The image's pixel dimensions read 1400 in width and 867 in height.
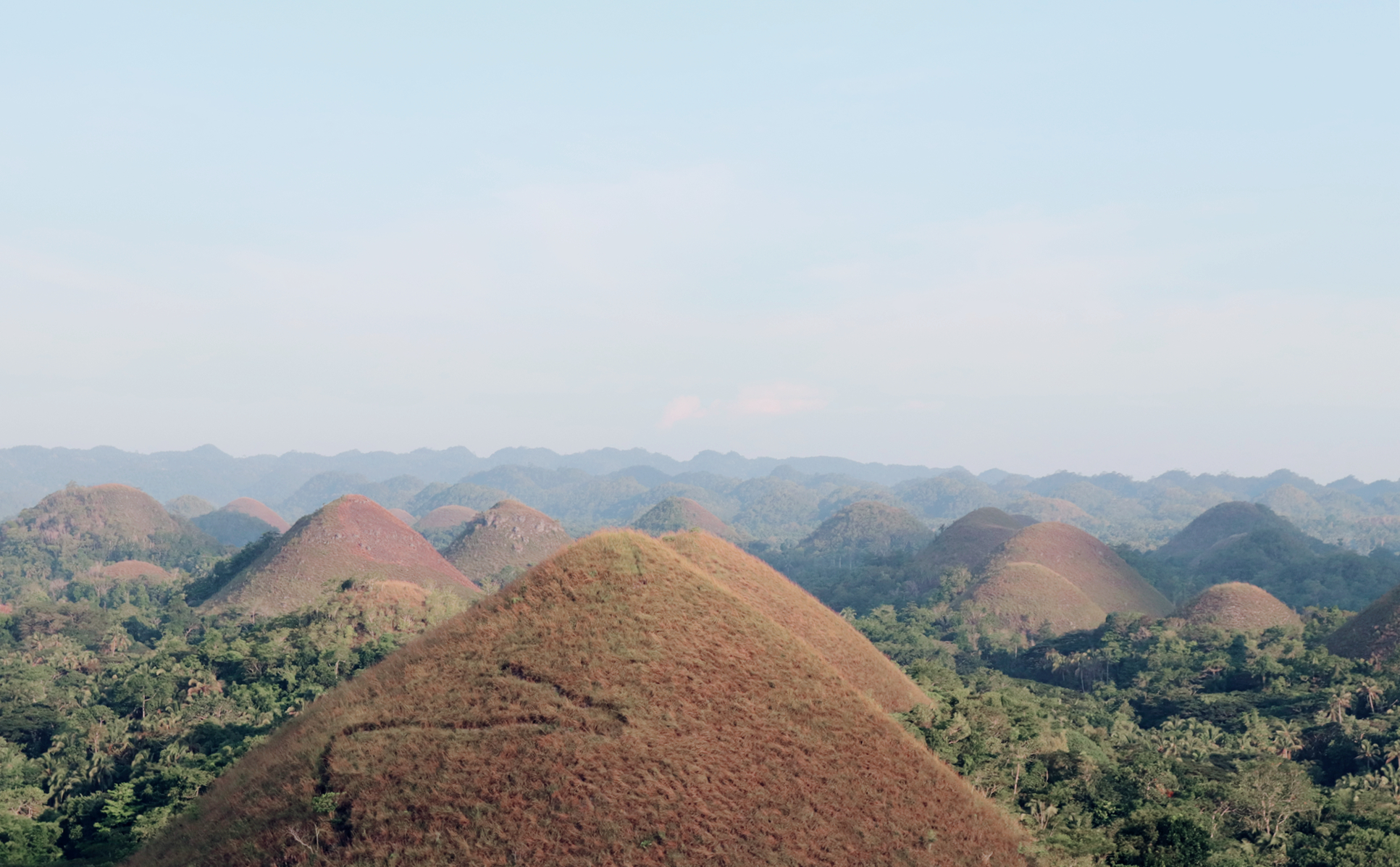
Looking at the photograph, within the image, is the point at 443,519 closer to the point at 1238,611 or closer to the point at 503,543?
the point at 503,543

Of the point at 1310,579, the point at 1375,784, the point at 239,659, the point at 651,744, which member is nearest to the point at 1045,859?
the point at 651,744

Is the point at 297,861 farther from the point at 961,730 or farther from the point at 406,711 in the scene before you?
the point at 961,730

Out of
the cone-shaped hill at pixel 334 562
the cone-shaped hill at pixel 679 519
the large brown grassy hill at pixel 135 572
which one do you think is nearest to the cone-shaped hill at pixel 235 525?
the large brown grassy hill at pixel 135 572

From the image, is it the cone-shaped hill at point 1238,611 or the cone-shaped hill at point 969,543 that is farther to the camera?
the cone-shaped hill at point 969,543

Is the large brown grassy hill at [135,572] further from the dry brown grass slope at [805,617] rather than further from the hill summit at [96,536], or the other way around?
the dry brown grass slope at [805,617]

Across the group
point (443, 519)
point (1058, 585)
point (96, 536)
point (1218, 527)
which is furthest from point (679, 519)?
point (1058, 585)

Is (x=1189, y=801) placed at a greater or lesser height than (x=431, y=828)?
lesser

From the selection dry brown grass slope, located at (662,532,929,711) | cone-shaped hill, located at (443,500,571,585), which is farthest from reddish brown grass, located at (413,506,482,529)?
dry brown grass slope, located at (662,532,929,711)
